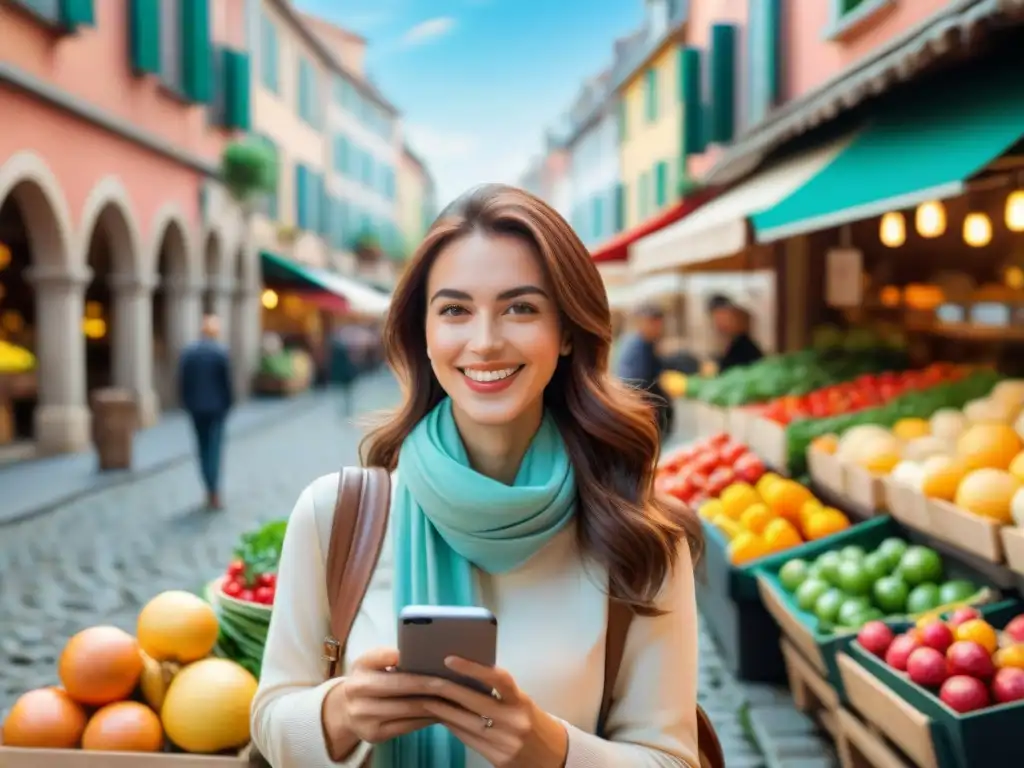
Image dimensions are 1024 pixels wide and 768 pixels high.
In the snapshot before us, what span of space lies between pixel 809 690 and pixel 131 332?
41.8ft

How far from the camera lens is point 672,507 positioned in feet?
6.44

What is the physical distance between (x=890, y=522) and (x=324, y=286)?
18297 mm

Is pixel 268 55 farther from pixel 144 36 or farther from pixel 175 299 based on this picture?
pixel 144 36

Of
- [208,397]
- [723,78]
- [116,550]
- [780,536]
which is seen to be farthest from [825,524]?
[723,78]

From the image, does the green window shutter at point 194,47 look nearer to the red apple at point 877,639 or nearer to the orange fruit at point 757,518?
the orange fruit at point 757,518

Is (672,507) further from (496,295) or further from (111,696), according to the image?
(111,696)

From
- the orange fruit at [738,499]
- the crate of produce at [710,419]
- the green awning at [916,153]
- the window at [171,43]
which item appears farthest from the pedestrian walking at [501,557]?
the window at [171,43]

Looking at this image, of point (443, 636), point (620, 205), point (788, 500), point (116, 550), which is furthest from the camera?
point (620, 205)

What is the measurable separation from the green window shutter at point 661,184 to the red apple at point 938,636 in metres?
21.1

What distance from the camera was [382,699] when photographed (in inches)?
59.7

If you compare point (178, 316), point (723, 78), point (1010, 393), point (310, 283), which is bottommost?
point (1010, 393)

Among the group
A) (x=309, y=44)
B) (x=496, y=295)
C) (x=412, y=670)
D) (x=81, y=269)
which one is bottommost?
(x=412, y=670)

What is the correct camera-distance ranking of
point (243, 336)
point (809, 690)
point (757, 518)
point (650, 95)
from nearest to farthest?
point (809, 690) → point (757, 518) → point (243, 336) → point (650, 95)

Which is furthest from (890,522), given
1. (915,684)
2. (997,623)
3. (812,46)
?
(812,46)
